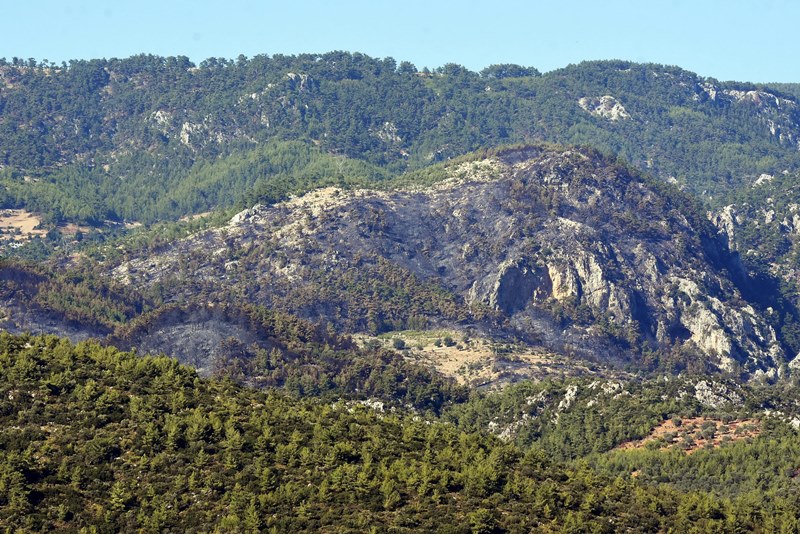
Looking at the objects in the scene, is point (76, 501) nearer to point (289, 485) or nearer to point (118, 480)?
point (118, 480)

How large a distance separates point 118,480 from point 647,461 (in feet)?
284

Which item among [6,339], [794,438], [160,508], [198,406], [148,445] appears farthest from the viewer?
[794,438]

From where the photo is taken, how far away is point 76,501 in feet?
411

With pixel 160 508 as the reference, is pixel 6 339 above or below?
above

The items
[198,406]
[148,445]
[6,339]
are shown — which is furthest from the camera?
[6,339]

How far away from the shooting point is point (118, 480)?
129625 mm

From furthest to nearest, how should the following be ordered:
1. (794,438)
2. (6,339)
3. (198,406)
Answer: (794,438) → (6,339) → (198,406)

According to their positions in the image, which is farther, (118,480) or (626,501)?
(626,501)

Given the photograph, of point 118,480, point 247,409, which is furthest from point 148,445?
point 247,409

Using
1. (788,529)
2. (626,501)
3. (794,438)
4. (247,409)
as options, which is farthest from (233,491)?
(794,438)

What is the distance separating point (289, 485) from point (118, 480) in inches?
610

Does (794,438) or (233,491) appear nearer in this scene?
(233,491)

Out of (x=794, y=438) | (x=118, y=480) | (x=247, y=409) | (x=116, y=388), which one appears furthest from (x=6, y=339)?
(x=794, y=438)

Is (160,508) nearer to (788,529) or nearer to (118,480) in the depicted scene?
(118,480)
